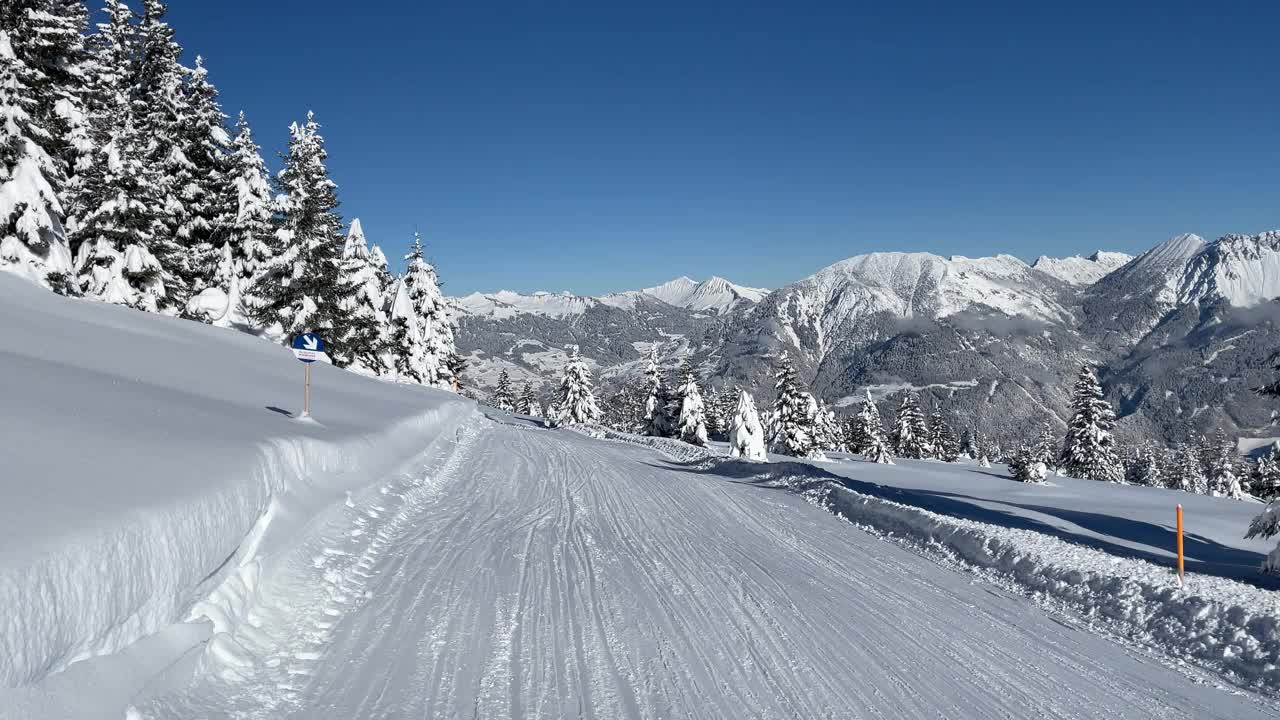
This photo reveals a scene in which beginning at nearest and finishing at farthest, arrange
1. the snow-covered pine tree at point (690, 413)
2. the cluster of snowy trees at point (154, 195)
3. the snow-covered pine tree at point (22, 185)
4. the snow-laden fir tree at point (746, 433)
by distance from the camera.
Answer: the snow-covered pine tree at point (22, 185) < the cluster of snowy trees at point (154, 195) < the snow-laden fir tree at point (746, 433) < the snow-covered pine tree at point (690, 413)

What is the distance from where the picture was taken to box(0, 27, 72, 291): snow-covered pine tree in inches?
778

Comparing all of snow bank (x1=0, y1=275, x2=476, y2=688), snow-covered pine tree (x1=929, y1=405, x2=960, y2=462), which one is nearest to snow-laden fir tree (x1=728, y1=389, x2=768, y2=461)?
snow bank (x1=0, y1=275, x2=476, y2=688)

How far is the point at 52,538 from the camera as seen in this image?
3887 mm

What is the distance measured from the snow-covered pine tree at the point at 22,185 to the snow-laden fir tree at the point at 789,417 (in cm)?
4247

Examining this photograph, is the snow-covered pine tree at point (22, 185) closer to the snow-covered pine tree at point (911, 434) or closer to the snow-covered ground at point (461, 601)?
the snow-covered ground at point (461, 601)

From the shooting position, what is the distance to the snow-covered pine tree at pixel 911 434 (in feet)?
227

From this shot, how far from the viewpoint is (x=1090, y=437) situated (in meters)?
50.3

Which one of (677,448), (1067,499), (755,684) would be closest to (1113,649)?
(755,684)

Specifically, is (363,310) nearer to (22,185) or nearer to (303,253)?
(303,253)

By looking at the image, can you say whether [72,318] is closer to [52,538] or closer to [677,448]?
[52,538]

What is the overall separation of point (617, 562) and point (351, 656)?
163 inches

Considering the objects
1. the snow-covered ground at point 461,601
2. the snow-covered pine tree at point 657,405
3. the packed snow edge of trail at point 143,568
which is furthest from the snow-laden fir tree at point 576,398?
the packed snow edge of trail at point 143,568

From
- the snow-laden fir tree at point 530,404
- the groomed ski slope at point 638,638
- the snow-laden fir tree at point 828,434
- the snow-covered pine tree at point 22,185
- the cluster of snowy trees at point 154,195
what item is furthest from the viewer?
the snow-laden fir tree at point 530,404

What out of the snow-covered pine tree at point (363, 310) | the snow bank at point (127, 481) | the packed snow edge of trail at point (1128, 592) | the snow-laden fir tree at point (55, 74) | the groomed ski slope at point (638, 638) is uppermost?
the snow-laden fir tree at point (55, 74)
